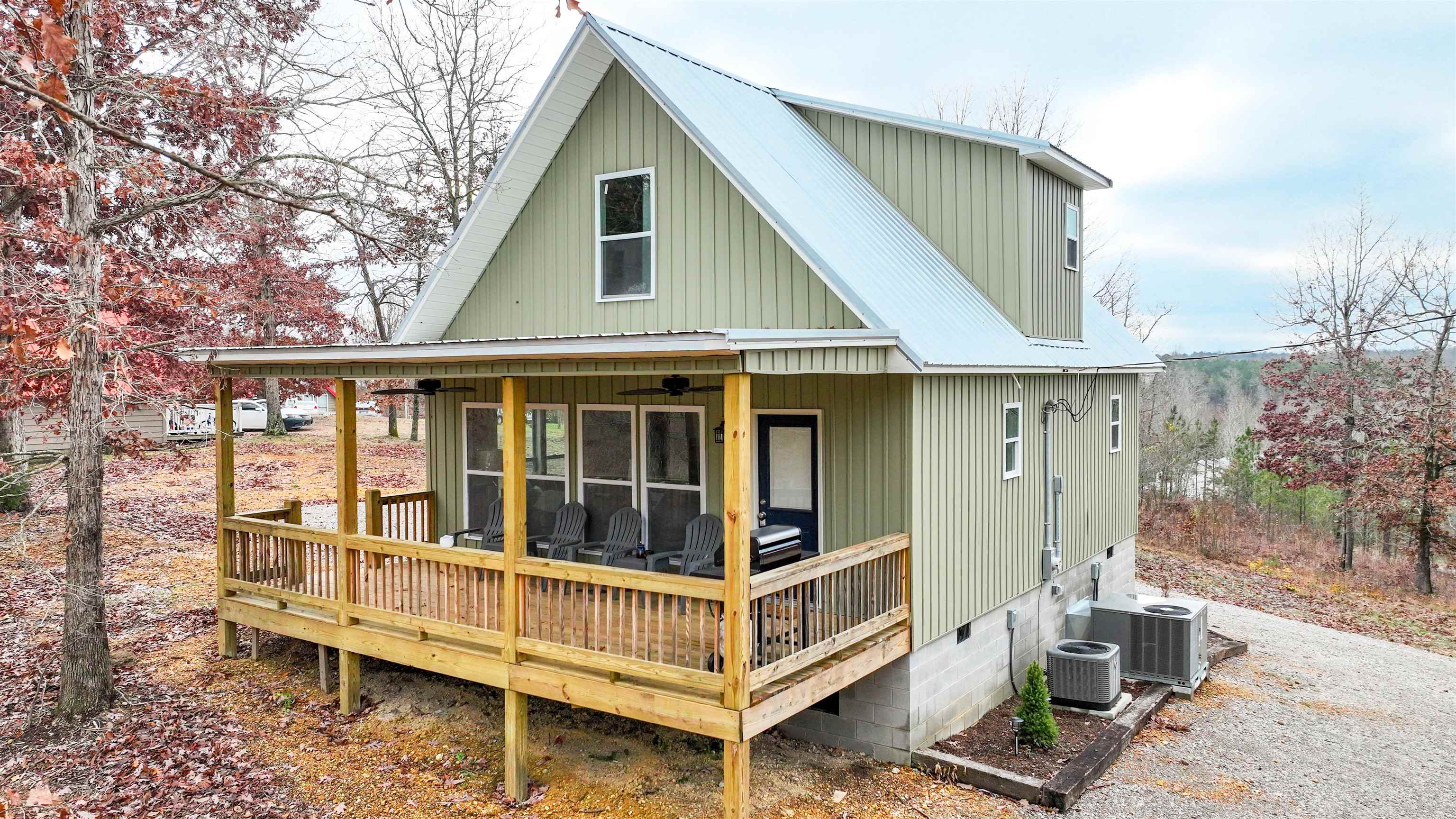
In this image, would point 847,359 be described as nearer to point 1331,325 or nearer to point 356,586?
point 356,586

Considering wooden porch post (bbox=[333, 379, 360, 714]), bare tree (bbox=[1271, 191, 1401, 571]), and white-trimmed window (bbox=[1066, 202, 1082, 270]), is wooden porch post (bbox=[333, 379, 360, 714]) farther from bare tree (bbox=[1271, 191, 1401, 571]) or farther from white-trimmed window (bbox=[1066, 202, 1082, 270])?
bare tree (bbox=[1271, 191, 1401, 571])

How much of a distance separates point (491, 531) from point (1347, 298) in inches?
1004

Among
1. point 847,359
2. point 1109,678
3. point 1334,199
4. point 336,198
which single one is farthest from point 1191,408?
point 336,198

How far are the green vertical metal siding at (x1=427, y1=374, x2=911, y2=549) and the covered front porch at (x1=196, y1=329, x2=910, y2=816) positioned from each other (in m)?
0.02

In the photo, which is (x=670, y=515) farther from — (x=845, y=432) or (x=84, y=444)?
(x=84, y=444)

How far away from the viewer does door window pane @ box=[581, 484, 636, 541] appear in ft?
34.5

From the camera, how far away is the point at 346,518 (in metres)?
9.18

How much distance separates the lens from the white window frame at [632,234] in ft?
33.0

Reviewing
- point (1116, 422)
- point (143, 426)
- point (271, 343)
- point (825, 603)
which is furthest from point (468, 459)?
point (143, 426)

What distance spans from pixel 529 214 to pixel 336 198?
5.04 metres

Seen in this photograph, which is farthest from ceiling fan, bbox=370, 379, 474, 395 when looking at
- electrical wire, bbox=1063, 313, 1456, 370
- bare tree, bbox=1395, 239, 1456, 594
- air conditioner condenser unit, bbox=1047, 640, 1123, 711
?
bare tree, bbox=1395, 239, 1456, 594

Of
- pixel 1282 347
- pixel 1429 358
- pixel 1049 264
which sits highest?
pixel 1049 264

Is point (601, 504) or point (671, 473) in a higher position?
point (671, 473)

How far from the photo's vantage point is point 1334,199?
2775 centimetres
